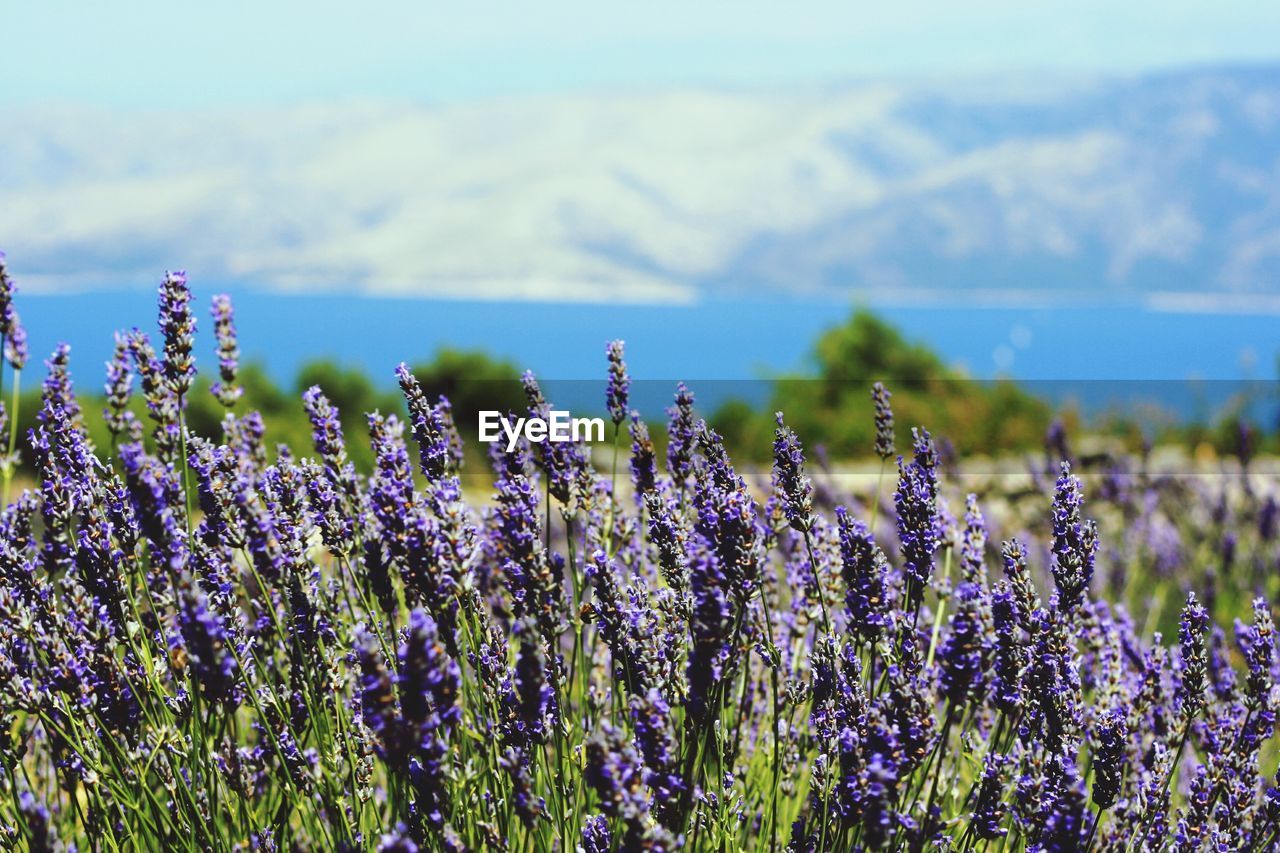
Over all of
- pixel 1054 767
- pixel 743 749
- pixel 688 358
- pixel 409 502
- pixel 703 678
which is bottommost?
pixel 743 749

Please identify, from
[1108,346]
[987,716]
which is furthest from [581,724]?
[1108,346]

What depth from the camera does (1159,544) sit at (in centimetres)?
613

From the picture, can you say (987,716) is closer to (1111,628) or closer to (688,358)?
(1111,628)

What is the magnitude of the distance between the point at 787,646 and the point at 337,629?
1.01 metres

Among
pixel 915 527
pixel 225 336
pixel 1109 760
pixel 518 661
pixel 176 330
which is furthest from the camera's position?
pixel 225 336

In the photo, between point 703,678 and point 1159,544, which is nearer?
point 703,678

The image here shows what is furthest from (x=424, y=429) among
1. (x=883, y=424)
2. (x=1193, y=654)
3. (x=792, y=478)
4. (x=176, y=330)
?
(x=1193, y=654)

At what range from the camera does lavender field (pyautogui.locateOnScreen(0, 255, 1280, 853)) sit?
1.54 m

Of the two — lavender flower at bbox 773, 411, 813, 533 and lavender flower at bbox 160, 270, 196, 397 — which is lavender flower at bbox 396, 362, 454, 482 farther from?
lavender flower at bbox 773, 411, 813, 533

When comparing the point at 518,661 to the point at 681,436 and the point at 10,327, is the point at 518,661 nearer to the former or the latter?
the point at 681,436

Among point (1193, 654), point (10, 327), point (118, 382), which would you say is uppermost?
point (10, 327)

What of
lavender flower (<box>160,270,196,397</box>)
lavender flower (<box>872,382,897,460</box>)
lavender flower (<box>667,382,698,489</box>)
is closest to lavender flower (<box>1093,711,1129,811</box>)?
lavender flower (<box>872,382,897,460</box>)

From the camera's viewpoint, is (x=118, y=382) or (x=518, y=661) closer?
(x=518, y=661)

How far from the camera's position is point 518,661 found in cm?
160
